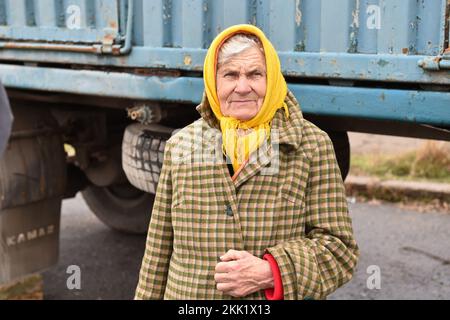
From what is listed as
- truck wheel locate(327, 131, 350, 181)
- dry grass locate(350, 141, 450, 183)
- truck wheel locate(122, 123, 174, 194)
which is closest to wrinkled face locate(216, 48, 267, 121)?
truck wheel locate(327, 131, 350, 181)

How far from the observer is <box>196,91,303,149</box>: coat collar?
2.03 metres

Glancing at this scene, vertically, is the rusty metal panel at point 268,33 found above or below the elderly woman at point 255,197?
above

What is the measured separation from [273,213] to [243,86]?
37 cm

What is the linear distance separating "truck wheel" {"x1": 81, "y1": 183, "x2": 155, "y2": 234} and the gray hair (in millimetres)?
3301

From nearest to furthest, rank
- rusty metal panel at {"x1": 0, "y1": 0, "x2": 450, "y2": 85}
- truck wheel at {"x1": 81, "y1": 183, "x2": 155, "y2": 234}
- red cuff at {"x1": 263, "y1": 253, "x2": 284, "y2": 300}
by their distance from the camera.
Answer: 1. red cuff at {"x1": 263, "y1": 253, "x2": 284, "y2": 300}
2. rusty metal panel at {"x1": 0, "y1": 0, "x2": 450, "y2": 85}
3. truck wheel at {"x1": 81, "y1": 183, "x2": 155, "y2": 234}

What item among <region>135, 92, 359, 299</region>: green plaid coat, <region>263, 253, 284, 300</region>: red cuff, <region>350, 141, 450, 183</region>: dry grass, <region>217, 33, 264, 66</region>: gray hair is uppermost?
<region>217, 33, 264, 66</region>: gray hair

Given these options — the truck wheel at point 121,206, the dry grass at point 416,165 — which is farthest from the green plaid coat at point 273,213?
the dry grass at point 416,165

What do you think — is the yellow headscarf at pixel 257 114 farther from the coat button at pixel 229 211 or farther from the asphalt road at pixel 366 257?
the asphalt road at pixel 366 257

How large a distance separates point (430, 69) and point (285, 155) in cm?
77

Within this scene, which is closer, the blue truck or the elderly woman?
the elderly woman

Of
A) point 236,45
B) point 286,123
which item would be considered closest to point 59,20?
point 236,45

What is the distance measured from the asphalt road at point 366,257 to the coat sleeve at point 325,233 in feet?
8.32

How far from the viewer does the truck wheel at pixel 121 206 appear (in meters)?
5.39

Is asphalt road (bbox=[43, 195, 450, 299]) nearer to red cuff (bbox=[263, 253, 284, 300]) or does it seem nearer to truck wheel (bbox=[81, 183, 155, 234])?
Result: truck wheel (bbox=[81, 183, 155, 234])
